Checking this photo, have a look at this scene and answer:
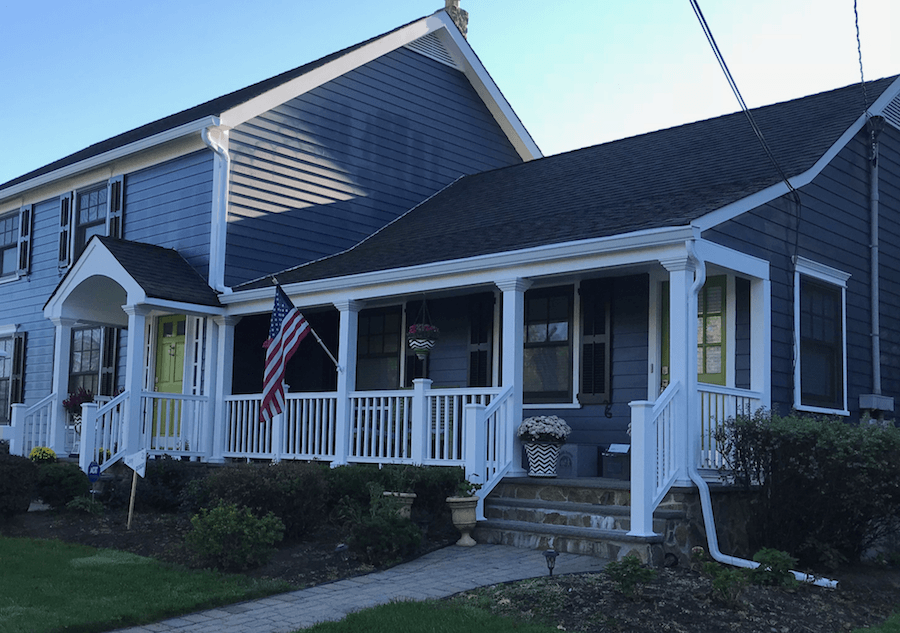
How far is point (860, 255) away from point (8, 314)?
14.4 meters

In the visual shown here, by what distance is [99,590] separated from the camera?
24.6 ft

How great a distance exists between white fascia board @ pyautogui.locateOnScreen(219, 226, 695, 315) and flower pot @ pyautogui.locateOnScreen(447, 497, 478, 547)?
2.41m

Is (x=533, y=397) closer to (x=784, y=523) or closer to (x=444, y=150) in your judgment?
(x=784, y=523)

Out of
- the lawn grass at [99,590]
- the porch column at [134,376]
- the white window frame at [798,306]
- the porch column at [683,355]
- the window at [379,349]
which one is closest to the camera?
the lawn grass at [99,590]

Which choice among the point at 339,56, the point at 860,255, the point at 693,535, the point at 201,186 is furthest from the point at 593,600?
the point at 339,56

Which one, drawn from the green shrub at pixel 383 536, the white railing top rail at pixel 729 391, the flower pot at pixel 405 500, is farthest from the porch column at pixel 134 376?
the white railing top rail at pixel 729 391

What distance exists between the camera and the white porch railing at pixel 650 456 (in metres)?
8.22

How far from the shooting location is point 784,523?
8805 millimetres

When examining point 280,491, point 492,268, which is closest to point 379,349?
point 492,268

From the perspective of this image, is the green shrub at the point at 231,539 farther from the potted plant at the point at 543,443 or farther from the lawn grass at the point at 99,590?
the potted plant at the point at 543,443

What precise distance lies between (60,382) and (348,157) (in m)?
5.60

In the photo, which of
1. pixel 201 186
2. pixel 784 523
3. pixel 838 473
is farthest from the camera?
pixel 201 186

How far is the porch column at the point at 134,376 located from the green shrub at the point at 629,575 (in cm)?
791

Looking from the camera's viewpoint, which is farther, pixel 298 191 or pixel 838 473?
pixel 298 191
